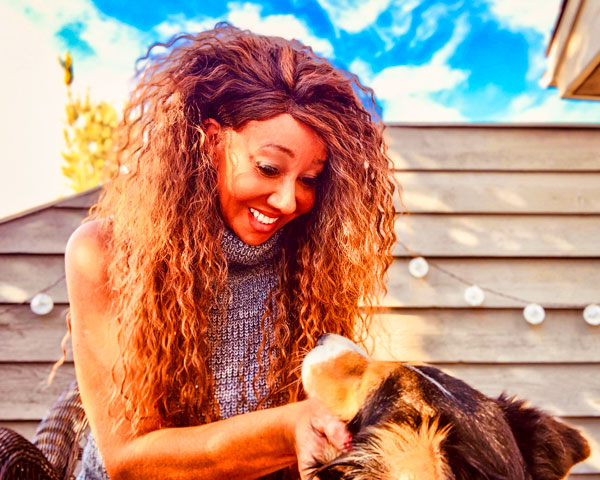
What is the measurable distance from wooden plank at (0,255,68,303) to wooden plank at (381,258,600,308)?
148 cm

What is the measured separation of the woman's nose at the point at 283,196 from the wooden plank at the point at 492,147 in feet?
4.38

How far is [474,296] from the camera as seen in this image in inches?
89.9

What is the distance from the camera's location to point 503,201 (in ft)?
7.76

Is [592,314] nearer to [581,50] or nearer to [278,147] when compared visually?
[581,50]

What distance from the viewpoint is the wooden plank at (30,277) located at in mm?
2191

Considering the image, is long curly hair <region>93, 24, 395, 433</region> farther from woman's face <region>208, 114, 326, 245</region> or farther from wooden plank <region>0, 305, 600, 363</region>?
wooden plank <region>0, 305, 600, 363</region>

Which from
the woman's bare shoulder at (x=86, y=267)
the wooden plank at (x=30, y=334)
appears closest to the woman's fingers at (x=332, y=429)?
the woman's bare shoulder at (x=86, y=267)

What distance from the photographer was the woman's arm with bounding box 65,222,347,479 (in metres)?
0.87

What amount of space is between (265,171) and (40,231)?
154cm

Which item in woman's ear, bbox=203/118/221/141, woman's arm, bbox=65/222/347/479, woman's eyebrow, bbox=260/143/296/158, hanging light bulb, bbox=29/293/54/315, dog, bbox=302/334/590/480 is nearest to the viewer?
dog, bbox=302/334/590/480

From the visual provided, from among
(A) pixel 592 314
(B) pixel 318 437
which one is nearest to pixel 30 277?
(B) pixel 318 437

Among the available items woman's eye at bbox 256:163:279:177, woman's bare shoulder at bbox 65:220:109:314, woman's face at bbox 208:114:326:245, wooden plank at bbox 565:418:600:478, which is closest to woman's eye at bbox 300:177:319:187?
woman's face at bbox 208:114:326:245

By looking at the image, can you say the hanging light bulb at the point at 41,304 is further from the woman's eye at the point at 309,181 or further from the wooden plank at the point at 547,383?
the wooden plank at the point at 547,383

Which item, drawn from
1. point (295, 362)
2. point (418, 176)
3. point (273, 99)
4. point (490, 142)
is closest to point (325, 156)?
point (273, 99)
